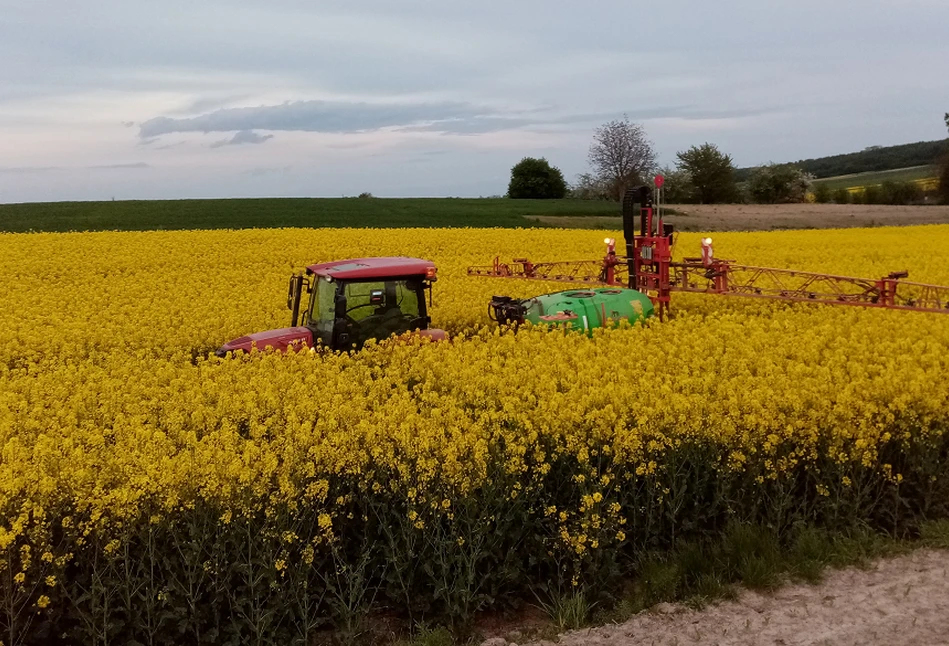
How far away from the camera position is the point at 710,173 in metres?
67.1

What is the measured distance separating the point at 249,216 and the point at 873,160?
99.5 meters

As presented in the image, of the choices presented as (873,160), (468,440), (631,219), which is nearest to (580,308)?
(631,219)

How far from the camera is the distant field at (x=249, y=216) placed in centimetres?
3716

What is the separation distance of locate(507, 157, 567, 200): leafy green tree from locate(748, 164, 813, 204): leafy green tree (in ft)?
73.0

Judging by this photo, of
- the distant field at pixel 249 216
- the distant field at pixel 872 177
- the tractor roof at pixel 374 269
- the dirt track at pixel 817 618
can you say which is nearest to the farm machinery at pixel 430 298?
the tractor roof at pixel 374 269

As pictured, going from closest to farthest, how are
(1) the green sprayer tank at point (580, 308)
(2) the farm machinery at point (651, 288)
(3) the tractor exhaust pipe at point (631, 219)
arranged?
1. (2) the farm machinery at point (651, 288)
2. (1) the green sprayer tank at point (580, 308)
3. (3) the tractor exhaust pipe at point (631, 219)

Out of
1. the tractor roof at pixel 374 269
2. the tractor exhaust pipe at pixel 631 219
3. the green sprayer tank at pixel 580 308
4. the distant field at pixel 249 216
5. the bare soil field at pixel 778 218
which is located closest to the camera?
the tractor roof at pixel 374 269

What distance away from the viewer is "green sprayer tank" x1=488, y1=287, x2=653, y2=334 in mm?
11664

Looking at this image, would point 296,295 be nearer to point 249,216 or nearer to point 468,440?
point 468,440

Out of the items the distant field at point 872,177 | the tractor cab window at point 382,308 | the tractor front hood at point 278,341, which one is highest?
the distant field at point 872,177

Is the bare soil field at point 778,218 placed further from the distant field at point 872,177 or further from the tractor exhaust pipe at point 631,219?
the distant field at point 872,177

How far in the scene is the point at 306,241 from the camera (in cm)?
2659

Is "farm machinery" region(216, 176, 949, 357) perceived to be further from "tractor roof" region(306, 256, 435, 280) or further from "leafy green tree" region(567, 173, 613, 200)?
"leafy green tree" region(567, 173, 613, 200)

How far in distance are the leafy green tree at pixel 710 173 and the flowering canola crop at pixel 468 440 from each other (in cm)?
5890
